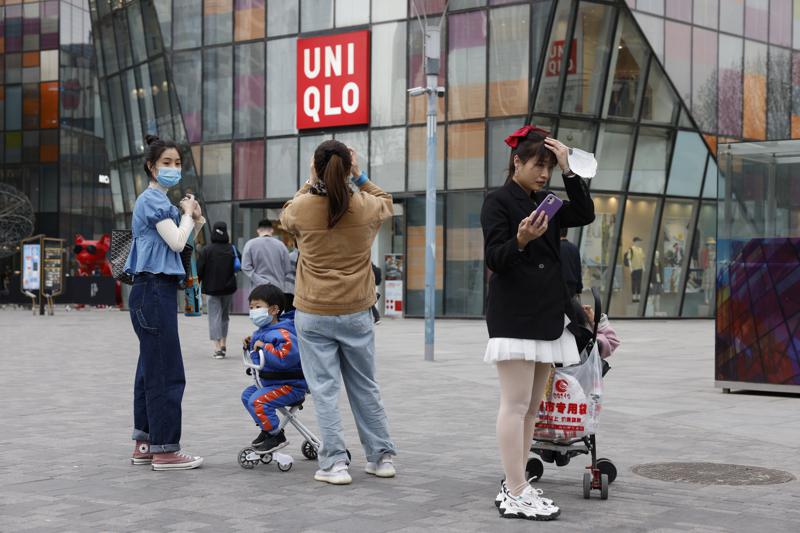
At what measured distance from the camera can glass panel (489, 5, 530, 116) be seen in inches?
1061

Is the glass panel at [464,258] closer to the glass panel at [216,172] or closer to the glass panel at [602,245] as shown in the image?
the glass panel at [602,245]

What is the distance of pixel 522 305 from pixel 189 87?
29.2 metres

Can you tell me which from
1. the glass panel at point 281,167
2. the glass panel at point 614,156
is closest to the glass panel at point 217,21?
the glass panel at point 281,167

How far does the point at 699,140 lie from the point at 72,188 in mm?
39495

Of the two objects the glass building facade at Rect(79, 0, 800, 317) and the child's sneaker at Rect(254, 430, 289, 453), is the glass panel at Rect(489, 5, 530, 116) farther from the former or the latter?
the child's sneaker at Rect(254, 430, 289, 453)

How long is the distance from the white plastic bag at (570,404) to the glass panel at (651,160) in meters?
23.8

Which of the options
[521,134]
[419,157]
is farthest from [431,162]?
[419,157]

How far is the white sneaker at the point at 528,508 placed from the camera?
17.3 ft

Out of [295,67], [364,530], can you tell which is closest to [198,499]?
[364,530]

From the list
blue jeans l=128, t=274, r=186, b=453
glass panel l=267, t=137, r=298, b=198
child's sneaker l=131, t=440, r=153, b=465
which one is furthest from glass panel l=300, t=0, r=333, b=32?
child's sneaker l=131, t=440, r=153, b=465

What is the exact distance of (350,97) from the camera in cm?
2988

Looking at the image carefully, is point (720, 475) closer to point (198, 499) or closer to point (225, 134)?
point (198, 499)

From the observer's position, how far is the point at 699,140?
1190 inches

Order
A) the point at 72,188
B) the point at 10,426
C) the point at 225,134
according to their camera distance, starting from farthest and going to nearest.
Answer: the point at 72,188 → the point at 225,134 → the point at 10,426
